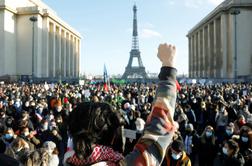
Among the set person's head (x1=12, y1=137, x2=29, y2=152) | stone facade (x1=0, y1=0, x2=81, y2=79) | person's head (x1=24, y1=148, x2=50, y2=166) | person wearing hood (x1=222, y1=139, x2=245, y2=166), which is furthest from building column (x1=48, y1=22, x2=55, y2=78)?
person's head (x1=24, y1=148, x2=50, y2=166)

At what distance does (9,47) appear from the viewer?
174 feet

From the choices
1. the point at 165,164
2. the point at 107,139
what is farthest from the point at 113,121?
the point at 165,164

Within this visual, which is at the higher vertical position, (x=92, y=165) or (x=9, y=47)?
(x=9, y=47)

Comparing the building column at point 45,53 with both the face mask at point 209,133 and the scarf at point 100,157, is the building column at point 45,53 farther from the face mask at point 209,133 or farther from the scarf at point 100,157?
the scarf at point 100,157

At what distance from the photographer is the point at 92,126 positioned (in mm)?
1722

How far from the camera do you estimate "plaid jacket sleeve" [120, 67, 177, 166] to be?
1.70 meters

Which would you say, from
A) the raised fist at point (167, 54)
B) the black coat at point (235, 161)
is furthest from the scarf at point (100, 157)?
the black coat at point (235, 161)

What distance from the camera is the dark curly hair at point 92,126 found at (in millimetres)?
1724

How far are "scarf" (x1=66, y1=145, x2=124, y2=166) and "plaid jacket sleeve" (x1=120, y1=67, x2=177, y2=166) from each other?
2.1 inches

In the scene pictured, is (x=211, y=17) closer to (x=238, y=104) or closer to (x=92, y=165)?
(x=238, y=104)

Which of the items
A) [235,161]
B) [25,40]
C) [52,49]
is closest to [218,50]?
[52,49]

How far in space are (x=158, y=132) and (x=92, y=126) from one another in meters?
0.34

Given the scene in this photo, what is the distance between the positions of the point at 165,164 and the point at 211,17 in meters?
60.4

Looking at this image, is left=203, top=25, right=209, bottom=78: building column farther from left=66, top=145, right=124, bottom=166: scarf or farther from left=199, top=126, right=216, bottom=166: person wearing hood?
left=66, top=145, right=124, bottom=166: scarf
